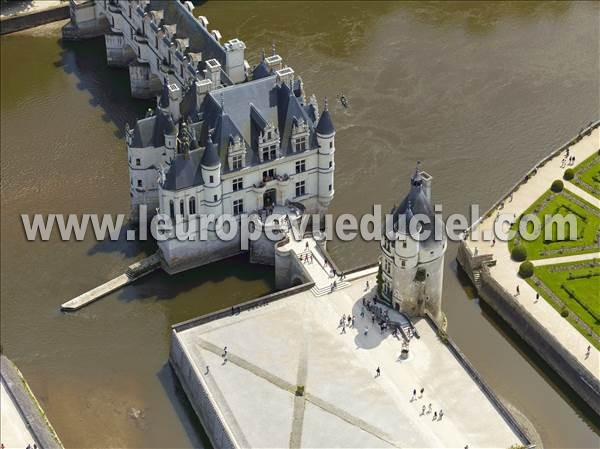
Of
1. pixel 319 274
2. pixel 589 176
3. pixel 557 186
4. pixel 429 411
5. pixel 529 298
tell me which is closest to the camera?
pixel 429 411

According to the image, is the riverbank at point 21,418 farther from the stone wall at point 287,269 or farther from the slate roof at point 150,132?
the slate roof at point 150,132

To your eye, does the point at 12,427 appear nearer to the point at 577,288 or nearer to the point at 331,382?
the point at 331,382

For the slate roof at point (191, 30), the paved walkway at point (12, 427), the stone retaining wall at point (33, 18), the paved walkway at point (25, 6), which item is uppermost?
the paved walkway at point (25, 6)

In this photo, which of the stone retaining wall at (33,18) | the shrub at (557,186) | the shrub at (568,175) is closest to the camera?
the shrub at (557,186)

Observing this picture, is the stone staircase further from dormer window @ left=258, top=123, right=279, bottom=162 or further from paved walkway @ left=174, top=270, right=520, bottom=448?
dormer window @ left=258, top=123, right=279, bottom=162

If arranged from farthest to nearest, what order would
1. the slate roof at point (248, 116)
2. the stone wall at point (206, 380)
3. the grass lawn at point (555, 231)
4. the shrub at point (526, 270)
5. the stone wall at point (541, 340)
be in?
the grass lawn at point (555, 231) < the slate roof at point (248, 116) < the shrub at point (526, 270) < the stone wall at point (541, 340) < the stone wall at point (206, 380)

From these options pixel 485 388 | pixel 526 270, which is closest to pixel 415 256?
pixel 485 388

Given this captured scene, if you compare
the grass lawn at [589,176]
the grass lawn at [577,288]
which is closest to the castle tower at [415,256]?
the grass lawn at [577,288]
